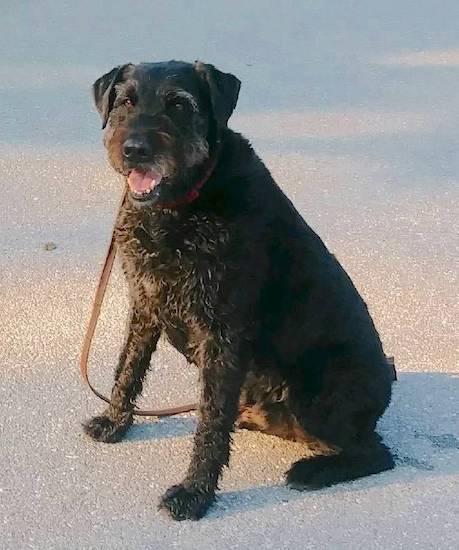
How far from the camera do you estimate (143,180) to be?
135 inches

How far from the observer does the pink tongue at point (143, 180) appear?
134 inches

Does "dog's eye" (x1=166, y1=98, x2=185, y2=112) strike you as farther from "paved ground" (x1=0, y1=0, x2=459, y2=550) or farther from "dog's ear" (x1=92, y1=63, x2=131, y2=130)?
"paved ground" (x1=0, y1=0, x2=459, y2=550)

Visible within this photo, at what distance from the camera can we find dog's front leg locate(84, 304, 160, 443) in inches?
156

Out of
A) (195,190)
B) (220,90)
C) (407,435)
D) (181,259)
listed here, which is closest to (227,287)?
(181,259)

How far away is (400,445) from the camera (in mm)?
4074

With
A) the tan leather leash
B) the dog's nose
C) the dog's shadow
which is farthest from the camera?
the tan leather leash

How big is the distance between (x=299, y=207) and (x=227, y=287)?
2.88 metres

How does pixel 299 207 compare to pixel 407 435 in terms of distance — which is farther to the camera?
pixel 299 207

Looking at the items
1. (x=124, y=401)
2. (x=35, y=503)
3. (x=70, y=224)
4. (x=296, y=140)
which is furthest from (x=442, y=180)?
(x=35, y=503)

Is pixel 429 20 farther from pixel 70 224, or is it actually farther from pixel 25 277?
pixel 25 277

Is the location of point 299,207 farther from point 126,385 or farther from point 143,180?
point 143,180

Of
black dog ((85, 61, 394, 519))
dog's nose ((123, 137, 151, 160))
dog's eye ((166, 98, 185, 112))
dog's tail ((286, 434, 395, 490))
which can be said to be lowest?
dog's tail ((286, 434, 395, 490))

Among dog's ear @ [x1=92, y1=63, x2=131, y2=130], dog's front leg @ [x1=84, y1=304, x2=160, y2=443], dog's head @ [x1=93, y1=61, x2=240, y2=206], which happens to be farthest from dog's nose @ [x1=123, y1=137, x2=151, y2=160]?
dog's front leg @ [x1=84, y1=304, x2=160, y2=443]

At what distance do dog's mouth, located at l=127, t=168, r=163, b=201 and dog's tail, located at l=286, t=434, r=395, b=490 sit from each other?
122 cm
